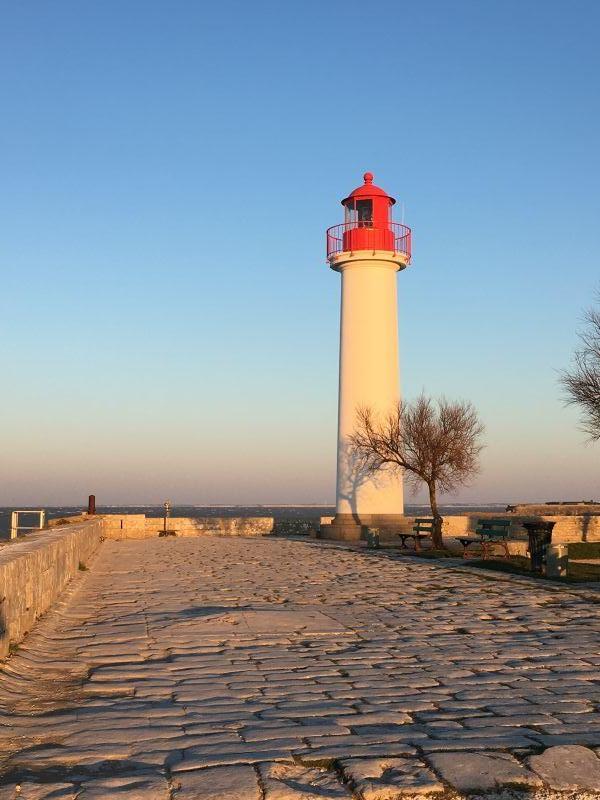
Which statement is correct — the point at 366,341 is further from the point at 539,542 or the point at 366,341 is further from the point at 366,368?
the point at 539,542

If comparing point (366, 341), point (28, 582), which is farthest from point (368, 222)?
point (28, 582)

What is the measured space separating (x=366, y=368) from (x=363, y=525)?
5469mm

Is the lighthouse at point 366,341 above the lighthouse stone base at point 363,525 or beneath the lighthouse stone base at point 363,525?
above

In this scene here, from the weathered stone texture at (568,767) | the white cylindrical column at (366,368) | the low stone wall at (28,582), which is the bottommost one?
the weathered stone texture at (568,767)

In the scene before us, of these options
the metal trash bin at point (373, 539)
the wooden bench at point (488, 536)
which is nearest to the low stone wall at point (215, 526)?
the metal trash bin at point (373, 539)

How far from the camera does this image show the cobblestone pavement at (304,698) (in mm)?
4414

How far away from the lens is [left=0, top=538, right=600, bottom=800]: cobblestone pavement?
174 inches

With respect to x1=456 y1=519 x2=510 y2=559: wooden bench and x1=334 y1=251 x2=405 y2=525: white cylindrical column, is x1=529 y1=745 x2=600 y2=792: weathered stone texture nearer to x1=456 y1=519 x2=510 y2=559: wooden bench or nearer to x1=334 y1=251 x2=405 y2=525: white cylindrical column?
x1=456 y1=519 x2=510 y2=559: wooden bench

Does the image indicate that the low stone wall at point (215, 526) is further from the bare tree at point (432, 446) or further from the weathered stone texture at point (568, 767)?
the weathered stone texture at point (568, 767)

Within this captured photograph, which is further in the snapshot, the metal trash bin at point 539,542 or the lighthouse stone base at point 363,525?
the lighthouse stone base at point 363,525

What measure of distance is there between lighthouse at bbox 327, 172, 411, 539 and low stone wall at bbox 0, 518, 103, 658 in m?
18.4

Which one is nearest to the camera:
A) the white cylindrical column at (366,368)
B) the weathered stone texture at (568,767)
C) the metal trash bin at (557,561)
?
the weathered stone texture at (568,767)

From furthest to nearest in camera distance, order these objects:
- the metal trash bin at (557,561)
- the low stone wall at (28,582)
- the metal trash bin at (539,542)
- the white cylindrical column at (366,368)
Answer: the white cylindrical column at (366,368), the metal trash bin at (539,542), the metal trash bin at (557,561), the low stone wall at (28,582)

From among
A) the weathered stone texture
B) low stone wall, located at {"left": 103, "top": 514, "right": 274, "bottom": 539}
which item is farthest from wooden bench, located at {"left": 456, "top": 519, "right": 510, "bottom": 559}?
low stone wall, located at {"left": 103, "top": 514, "right": 274, "bottom": 539}
